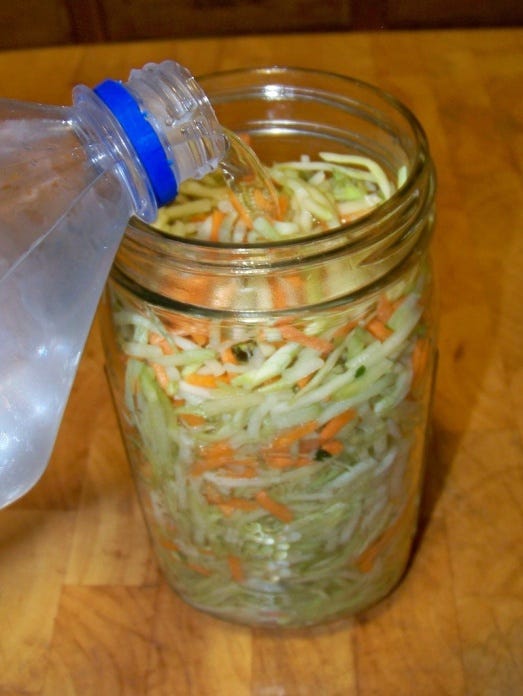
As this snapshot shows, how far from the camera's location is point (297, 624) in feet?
1.99

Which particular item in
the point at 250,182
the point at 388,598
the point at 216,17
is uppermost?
the point at 250,182

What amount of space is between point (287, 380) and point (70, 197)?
15 centimetres

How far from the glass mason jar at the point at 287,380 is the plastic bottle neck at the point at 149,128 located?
0.03 metres

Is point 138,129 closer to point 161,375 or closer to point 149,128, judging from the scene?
point 149,128

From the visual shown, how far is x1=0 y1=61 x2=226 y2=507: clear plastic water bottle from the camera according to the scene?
1.40ft

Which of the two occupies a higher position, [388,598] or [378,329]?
[378,329]

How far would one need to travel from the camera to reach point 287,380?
48 centimetres

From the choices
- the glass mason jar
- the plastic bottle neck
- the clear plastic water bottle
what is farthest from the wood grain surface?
the plastic bottle neck

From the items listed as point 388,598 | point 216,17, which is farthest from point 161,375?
point 216,17

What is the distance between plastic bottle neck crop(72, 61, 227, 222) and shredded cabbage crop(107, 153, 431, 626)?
8cm

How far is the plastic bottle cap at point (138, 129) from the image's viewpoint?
0.42m

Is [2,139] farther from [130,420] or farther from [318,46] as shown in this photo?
[318,46]

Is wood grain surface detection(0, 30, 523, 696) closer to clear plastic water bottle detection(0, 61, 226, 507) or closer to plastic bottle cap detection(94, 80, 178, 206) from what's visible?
clear plastic water bottle detection(0, 61, 226, 507)

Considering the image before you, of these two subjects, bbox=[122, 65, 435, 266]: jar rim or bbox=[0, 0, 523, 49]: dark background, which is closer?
bbox=[122, 65, 435, 266]: jar rim
